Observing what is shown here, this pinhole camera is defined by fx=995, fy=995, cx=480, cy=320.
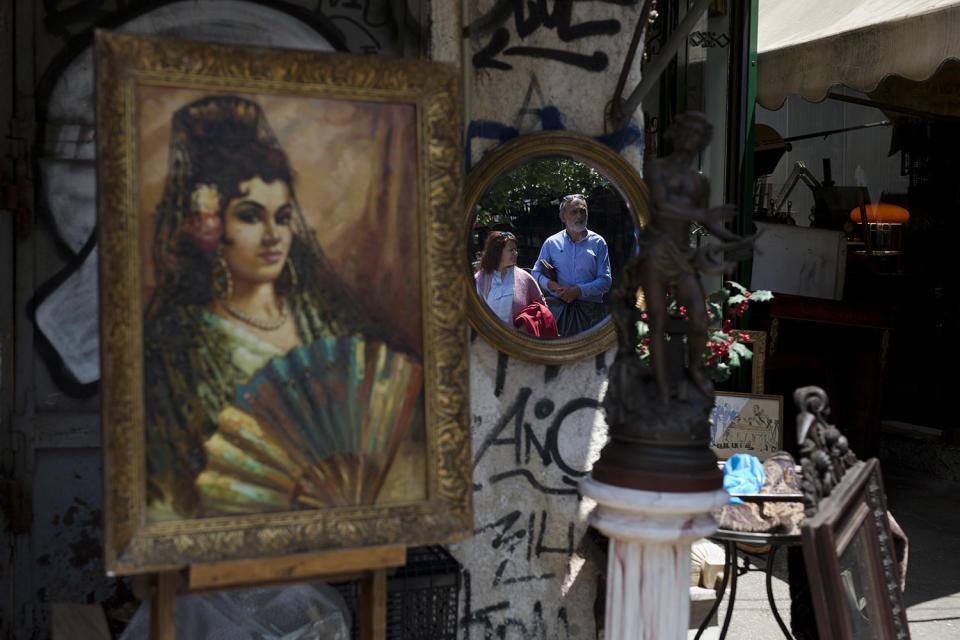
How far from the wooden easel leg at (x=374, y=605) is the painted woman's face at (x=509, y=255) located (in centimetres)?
152

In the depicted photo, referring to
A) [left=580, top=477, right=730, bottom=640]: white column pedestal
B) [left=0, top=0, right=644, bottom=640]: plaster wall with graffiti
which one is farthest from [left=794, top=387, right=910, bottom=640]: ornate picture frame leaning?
[left=0, top=0, right=644, bottom=640]: plaster wall with graffiti

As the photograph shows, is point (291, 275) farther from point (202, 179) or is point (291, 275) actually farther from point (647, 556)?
point (647, 556)

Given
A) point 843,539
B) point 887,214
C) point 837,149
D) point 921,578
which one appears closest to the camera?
point 843,539

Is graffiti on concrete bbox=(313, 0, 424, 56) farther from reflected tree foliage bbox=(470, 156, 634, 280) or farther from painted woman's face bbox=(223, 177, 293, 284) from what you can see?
painted woman's face bbox=(223, 177, 293, 284)

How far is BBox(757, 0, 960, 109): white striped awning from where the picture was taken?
527 centimetres

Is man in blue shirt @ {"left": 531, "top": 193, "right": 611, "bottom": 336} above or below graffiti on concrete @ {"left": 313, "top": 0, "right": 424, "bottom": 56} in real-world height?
below

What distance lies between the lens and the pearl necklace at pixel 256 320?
2.45 metres

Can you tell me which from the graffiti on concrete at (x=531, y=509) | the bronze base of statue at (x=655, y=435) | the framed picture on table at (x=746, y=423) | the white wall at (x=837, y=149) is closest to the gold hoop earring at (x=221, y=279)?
the bronze base of statue at (x=655, y=435)

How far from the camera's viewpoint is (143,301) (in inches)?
92.5

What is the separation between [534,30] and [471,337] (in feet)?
3.99

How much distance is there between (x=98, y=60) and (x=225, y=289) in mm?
602

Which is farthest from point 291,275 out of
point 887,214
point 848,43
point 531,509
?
point 887,214

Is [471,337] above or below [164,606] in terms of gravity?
above

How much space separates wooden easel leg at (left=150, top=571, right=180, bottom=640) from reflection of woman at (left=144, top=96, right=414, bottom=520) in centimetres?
20
